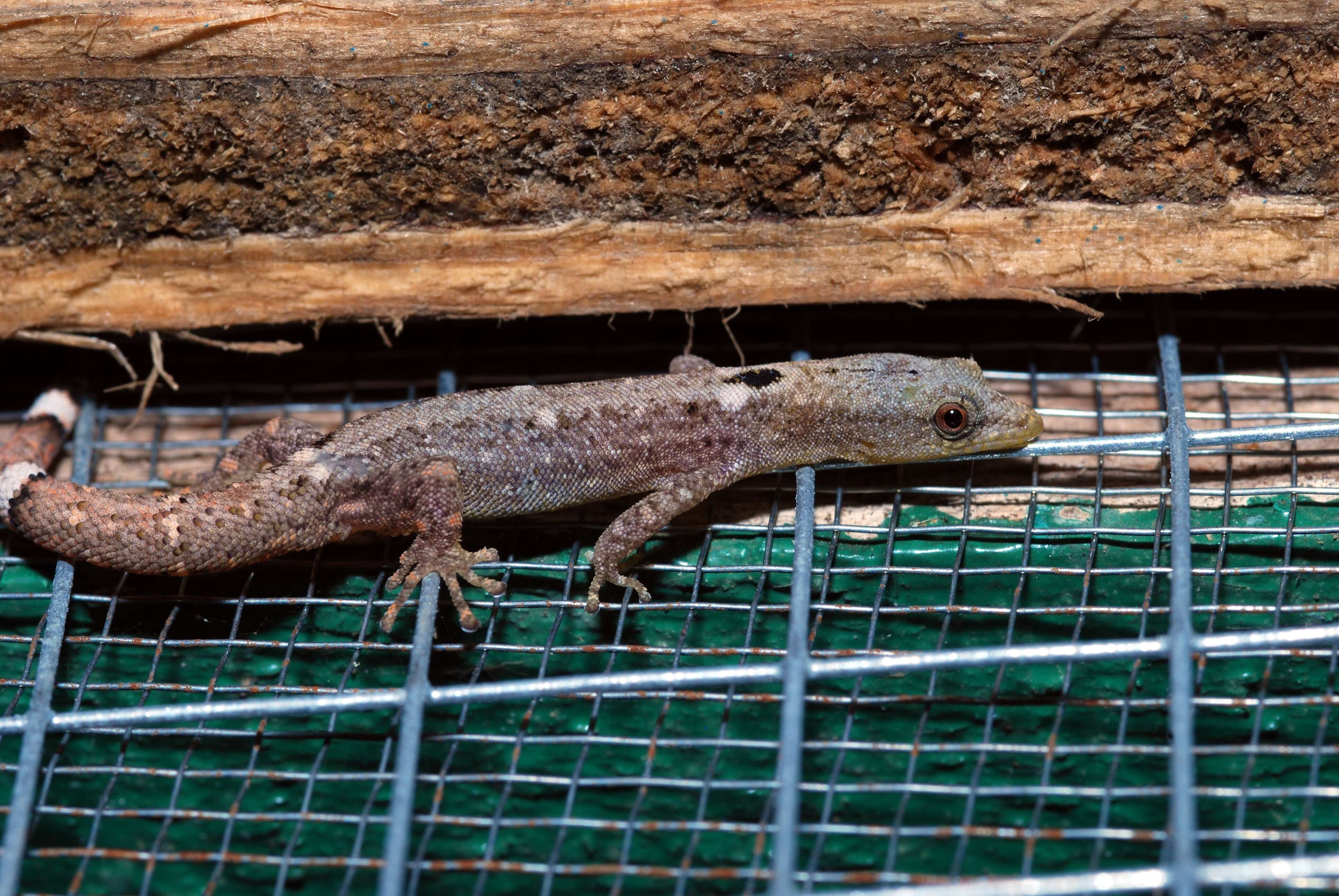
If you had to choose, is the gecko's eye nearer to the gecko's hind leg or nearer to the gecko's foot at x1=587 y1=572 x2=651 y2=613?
the gecko's foot at x1=587 y1=572 x2=651 y2=613

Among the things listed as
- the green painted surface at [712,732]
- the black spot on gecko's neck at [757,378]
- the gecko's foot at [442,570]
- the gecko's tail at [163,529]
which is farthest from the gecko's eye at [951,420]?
the gecko's tail at [163,529]

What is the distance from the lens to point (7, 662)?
5.74 m

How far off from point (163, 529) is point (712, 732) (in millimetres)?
2432

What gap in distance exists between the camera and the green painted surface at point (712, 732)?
4750 mm

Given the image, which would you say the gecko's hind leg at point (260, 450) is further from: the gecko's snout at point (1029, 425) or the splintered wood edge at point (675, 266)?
the gecko's snout at point (1029, 425)

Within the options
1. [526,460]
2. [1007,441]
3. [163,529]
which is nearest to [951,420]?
[1007,441]

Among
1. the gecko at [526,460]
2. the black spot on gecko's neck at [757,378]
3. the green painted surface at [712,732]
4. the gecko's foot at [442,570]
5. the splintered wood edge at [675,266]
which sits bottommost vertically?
the green painted surface at [712,732]

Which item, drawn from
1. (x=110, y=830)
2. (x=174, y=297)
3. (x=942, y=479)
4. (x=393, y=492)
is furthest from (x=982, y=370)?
(x=110, y=830)

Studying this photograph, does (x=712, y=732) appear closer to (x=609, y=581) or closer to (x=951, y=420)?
(x=609, y=581)

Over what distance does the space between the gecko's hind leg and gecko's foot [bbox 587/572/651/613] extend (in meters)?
1.47

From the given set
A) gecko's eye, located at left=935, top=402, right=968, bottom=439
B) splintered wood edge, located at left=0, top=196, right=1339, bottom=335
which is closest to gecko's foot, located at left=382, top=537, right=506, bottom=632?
splintered wood edge, located at left=0, top=196, right=1339, bottom=335

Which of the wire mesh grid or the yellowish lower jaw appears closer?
the wire mesh grid

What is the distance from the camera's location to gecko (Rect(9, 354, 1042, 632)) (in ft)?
17.4

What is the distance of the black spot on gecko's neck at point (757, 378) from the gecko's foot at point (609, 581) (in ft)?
3.32
